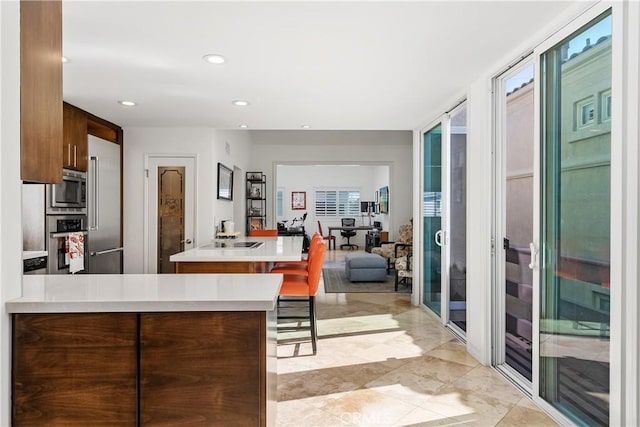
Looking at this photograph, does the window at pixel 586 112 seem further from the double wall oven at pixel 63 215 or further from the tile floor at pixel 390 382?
the double wall oven at pixel 63 215

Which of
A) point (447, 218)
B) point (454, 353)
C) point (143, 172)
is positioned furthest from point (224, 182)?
point (454, 353)

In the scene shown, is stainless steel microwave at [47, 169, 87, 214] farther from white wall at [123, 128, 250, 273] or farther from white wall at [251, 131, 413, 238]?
white wall at [251, 131, 413, 238]

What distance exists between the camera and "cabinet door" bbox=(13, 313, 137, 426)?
136cm

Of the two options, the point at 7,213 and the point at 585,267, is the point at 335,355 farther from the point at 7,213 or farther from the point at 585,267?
the point at 7,213

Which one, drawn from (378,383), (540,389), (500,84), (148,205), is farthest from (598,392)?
(148,205)

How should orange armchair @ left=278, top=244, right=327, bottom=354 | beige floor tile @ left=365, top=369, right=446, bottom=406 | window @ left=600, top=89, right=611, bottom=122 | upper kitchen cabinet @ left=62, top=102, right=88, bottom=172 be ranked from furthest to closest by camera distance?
upper kitchen cabinet @ left=62, top=102, right=88, bottom=172 → orange armchair @ left=278, top=244, right=327, bottom=354 → beige floor tile @ left=365, top=369, right=446, bottom=406 → window @ left=600, top=89, right=611, bottom=122

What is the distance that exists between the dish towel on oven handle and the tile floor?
2.12 meters

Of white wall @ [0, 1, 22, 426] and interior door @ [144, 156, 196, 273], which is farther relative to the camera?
interior door @ [144, 156, 196, 273]

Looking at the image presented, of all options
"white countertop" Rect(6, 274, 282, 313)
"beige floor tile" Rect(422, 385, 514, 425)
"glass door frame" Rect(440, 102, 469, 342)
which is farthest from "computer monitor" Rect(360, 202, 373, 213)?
"white countertop" Rect(6, 274, 282, 313)

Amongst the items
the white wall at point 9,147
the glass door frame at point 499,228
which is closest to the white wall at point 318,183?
the glass door frame at point 499,228

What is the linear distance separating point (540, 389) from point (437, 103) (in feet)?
8.61

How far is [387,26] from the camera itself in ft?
7.18

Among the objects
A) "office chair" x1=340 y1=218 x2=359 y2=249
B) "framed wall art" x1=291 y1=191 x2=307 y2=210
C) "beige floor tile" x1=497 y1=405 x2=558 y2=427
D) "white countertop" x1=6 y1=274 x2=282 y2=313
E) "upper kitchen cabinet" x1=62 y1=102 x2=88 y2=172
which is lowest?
"beige floor tile" x1=497 y1=405 x2=558 y2=427

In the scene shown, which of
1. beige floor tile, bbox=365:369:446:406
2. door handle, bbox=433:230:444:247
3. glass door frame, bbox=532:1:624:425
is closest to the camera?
glass door frame, bbox=532:1:624:425
